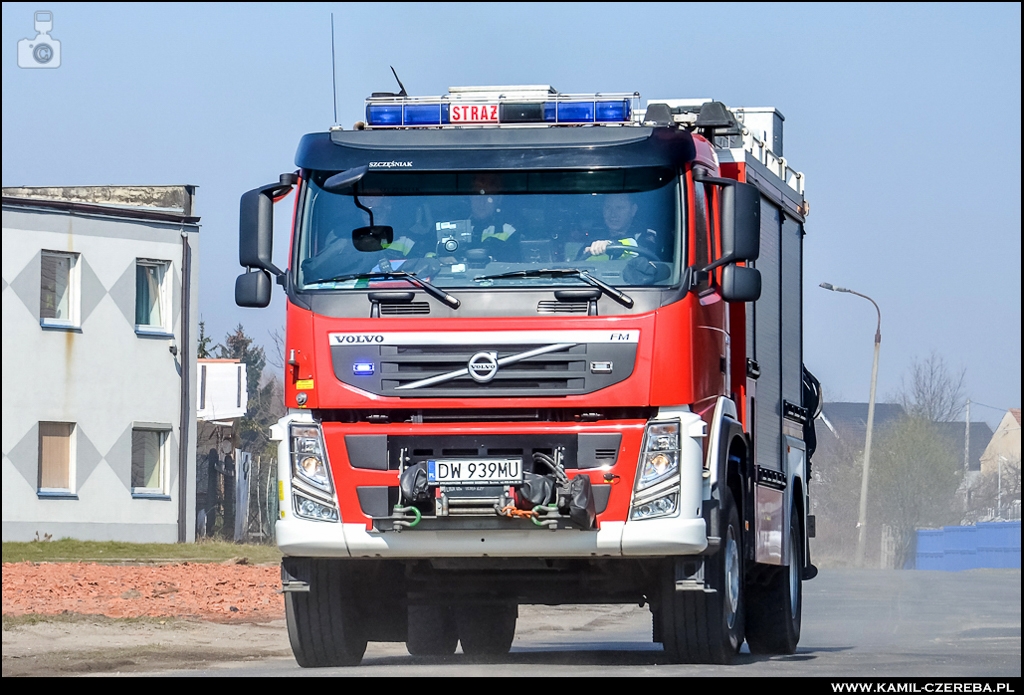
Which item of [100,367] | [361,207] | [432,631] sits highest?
[361,207]

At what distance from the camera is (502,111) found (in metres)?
11.3

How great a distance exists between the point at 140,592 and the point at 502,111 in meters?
9.99

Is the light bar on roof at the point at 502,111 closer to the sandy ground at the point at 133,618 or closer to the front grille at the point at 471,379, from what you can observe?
the front grille at the point at 471,379

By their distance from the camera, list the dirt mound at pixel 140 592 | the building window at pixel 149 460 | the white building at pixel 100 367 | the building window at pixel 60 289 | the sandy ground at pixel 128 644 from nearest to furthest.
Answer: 1. the sandy ground at pixel 128 644
2. the dirt mound at pixel 140 592
3. the white building at pixel 100 367
4. the building window at pixel 60 289
5. the building window at pixel 149 460

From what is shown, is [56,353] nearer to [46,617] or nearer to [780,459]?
[46,617]

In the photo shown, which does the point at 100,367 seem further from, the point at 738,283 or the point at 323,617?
the point at 738,283

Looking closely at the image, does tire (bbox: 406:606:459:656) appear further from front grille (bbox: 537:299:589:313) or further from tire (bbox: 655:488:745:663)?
front grille (bbox: 537:299:589:313)

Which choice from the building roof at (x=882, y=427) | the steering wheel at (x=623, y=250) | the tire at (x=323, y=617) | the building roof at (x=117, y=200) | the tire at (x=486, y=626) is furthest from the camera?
the building roof at (x=882, y=427)

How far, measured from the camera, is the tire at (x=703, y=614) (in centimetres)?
1117

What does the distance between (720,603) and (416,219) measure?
3.10m

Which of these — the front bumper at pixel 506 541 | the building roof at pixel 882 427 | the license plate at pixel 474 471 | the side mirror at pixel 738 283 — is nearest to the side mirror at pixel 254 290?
the front bumper at pixel 506 541

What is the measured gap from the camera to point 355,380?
10.6 meters

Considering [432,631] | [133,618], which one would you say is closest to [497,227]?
[432,631]

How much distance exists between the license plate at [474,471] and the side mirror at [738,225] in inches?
72.9
